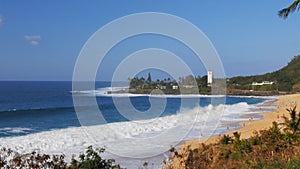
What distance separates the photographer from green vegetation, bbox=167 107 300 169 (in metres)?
4.77

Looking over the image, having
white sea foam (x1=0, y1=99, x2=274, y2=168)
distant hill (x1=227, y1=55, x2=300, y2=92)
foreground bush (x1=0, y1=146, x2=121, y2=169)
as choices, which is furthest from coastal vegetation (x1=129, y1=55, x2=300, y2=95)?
foreground bush (x1=0, y1=146, x2=121, y2=169)

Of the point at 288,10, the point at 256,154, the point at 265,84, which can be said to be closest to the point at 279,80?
the point at 265,84

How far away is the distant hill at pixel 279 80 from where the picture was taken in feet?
278

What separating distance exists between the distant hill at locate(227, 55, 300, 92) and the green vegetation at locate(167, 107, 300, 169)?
262 feet

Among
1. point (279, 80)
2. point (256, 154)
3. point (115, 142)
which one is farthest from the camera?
point (279, 80)

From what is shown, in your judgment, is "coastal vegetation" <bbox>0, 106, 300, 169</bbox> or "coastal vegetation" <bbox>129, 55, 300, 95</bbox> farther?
"coastal vegetation" <bbox>129, 55, 300, 95</bbox>

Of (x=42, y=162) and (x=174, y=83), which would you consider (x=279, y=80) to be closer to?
(x=174, y=83)

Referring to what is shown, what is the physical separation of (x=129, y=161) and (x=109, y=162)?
25.2 feet

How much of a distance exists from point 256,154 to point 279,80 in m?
93.2

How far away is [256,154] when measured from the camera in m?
5.96

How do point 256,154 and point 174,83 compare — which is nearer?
point 256,154

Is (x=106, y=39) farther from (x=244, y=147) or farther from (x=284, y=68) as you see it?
(x=284, y=68)

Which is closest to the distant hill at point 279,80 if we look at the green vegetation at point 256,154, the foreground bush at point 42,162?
the green vegetation at point 256,154

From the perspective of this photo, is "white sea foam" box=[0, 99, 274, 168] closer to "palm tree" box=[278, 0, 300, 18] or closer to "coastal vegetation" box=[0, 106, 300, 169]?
"coastal vegetation" box=[0, 106, 300, 169]
